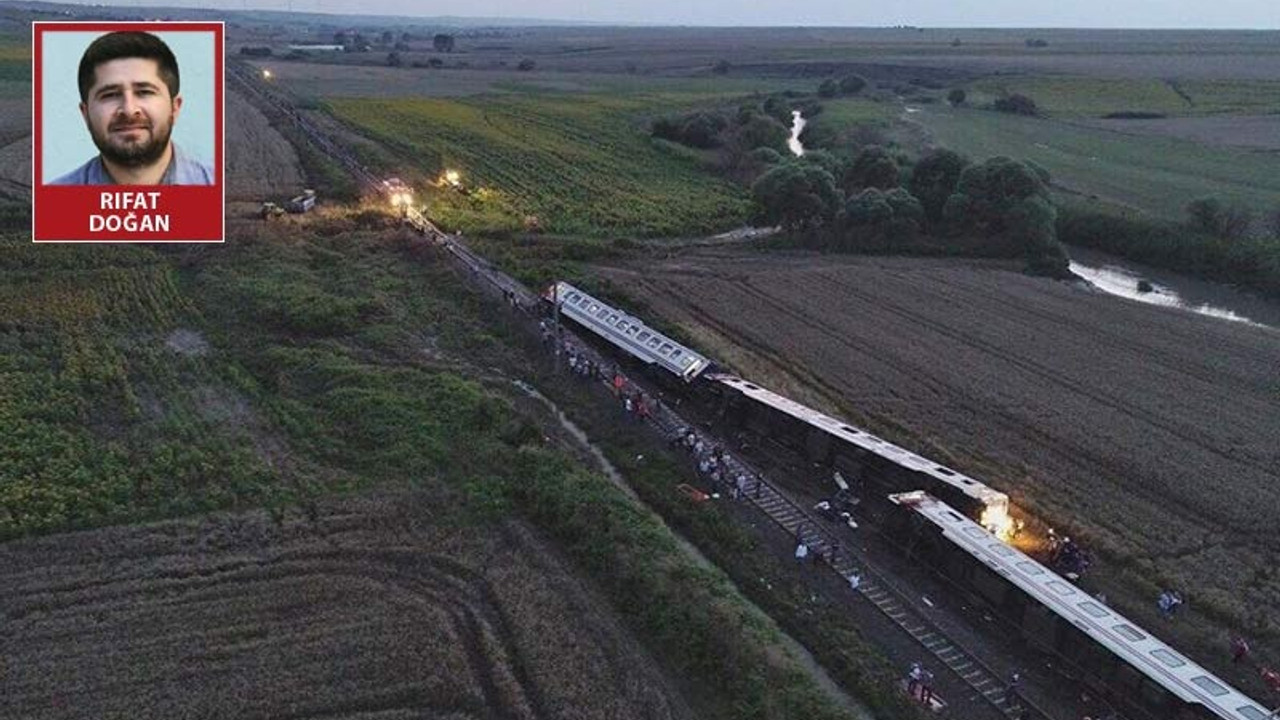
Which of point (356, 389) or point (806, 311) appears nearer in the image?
point (356, 389)

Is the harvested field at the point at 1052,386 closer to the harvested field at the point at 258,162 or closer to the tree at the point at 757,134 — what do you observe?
the harvested field at the point at 258,162

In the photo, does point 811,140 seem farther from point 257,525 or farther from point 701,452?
point 257,525

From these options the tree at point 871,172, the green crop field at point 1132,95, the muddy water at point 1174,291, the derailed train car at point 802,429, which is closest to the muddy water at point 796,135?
the tree at point 871,172

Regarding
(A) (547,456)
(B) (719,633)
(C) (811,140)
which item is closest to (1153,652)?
(B) (719,633)

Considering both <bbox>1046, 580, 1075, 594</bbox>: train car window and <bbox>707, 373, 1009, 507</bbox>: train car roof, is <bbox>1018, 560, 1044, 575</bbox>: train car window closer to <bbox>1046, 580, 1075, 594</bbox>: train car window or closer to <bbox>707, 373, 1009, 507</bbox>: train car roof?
<bbox>1046, 580, 1075, 594</bbox>: train car window

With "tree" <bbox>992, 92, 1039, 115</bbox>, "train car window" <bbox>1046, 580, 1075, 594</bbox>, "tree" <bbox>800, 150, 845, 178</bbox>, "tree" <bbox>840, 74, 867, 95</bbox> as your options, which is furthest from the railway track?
"tree" <bbox>840, 74, 867, 95</bbox>

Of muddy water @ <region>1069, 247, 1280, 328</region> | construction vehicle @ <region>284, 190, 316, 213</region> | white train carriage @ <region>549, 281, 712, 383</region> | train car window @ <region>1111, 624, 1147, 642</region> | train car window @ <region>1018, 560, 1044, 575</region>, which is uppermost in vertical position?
construction vehicle @ <region>284, 190, 316, 213</region>
